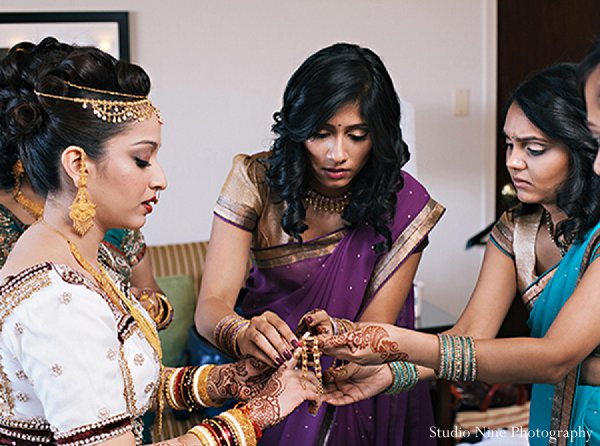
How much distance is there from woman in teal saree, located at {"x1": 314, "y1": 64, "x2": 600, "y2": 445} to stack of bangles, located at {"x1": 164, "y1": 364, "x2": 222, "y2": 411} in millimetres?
309

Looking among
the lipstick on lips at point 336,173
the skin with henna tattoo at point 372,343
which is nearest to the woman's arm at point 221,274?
the lipstick on lips at point 336,173

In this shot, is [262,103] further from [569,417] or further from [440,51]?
[569,417]

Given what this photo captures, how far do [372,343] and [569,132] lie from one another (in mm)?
680

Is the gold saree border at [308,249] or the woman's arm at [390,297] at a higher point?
the gold saree border at [308,249]

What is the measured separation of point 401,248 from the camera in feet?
7.22

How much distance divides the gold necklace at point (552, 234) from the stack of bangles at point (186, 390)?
939 mm

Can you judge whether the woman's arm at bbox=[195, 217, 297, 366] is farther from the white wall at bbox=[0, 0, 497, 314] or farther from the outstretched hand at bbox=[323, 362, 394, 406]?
the white wall at bbox=[0, 0, 497, 314]

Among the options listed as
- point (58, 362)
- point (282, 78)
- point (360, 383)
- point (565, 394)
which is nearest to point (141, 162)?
point (58, 362)

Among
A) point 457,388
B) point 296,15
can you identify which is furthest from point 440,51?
point 457,388

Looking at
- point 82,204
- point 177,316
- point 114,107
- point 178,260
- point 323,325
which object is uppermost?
point 114,107

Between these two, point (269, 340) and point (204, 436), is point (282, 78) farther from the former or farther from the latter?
point (204, 436)

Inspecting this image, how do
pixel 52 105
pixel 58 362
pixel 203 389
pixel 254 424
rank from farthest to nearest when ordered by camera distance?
pixel 203 389, pixel 254 424, pixel 52 105, pixel 58 362

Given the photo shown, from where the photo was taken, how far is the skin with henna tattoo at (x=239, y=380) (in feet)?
6.08

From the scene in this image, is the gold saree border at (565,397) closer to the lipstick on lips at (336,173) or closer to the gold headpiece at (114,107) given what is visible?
the lipstick on lips at (336,173)
